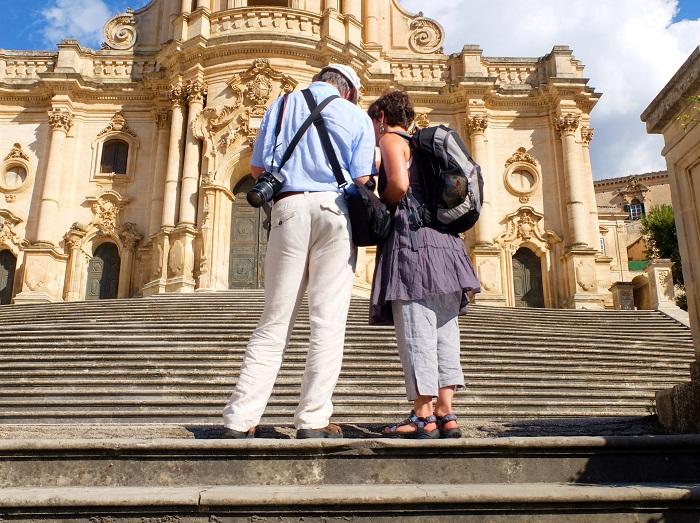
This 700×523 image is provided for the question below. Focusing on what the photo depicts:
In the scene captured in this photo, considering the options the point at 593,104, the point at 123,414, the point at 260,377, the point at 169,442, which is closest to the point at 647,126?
the point at 260,377

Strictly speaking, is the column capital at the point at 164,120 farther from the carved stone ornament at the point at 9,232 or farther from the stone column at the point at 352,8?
the stone column at the point at 352,8

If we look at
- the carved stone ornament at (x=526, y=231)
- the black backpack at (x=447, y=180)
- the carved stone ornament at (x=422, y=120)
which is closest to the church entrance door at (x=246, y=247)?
the carved stone ornament at (x=422, y=120)

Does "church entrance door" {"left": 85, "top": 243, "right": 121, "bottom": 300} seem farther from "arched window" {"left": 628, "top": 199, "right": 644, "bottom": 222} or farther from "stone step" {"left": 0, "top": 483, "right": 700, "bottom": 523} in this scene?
"arched window" {"left": 628, "top": 199, "right": 644, "bottom": 222}

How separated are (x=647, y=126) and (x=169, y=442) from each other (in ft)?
14.1

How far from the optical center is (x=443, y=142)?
4.06 m

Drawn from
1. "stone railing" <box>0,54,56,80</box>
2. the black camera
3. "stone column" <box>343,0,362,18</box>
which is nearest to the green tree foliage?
"stone column" <box>343,0,362,18</box>

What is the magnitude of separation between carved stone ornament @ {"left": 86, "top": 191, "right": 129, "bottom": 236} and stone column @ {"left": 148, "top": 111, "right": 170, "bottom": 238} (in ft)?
3.87

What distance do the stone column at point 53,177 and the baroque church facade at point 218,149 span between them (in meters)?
0.05

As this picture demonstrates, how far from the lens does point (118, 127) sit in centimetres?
2202

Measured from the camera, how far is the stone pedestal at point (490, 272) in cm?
1991

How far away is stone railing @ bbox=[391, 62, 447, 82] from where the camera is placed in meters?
23.1

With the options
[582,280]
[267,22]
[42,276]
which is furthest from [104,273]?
[582,280]

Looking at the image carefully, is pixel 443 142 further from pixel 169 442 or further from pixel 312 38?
pixel 312 38

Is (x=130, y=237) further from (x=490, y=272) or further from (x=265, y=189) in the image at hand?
(x=265, y=189)
